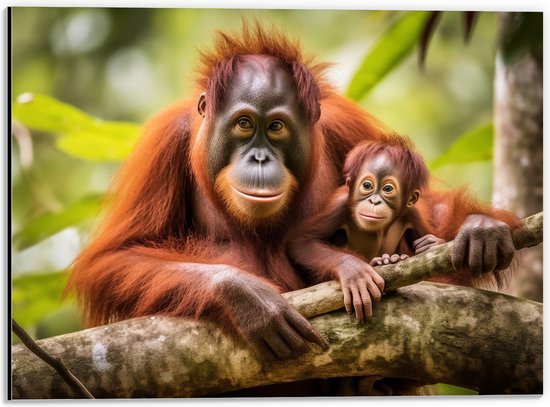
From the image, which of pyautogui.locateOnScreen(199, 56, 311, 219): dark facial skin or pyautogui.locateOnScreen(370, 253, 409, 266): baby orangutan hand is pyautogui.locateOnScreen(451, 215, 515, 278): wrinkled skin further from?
pyautogui.locateOnScreen(199, 56, 311, 219): dark facial skin

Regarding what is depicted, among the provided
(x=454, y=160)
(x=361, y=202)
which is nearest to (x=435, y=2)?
(x=454, y=160)

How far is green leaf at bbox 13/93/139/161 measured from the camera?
314cm

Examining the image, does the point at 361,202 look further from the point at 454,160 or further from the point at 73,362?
the point at 73,362

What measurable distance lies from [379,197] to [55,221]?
1.29 m

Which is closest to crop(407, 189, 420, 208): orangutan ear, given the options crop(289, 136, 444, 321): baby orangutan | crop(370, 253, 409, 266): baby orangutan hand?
crop(289, 136, 444, 321): baby orangutan

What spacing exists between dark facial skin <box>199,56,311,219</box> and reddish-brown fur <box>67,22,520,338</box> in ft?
0.16

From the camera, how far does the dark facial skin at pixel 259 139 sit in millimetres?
2705

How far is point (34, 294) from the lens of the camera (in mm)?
3148

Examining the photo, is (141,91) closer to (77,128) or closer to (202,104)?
(77,128)

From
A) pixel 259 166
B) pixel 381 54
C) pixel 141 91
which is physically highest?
pixel 381 54

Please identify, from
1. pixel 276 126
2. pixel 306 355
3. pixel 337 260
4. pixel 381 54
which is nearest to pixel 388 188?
pixel 337 260

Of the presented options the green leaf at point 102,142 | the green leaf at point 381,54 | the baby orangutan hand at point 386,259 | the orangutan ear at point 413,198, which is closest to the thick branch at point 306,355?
the baby orangutan hand at point 386,259

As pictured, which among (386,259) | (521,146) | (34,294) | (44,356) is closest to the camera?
(44,356)

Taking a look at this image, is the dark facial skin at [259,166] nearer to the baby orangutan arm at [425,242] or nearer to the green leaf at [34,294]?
the baby orangutan arm at [425,242]
